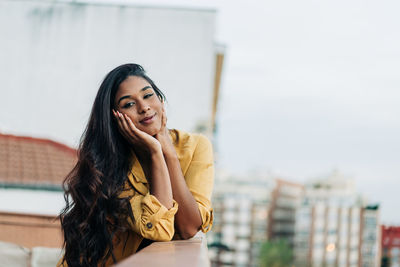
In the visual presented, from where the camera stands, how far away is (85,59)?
488cm

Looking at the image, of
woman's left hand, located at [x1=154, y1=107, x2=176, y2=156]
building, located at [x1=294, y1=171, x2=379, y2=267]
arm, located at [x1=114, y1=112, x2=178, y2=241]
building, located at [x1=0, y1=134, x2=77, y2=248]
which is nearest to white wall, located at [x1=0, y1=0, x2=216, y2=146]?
building, located at [x1=0, y1=134, x2=77, y2=248]

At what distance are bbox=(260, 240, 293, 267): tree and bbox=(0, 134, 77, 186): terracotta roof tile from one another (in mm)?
72387

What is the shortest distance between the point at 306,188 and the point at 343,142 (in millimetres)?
9808

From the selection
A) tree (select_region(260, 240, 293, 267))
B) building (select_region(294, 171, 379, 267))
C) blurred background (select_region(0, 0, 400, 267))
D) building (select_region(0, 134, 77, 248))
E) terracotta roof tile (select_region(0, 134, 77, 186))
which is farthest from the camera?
building (select_region(294, 171, 379, 267))

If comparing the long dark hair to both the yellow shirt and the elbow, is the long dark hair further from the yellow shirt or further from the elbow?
Answer: the elbow

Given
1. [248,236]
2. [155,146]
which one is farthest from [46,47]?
[248,236]

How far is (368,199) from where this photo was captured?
73.2 m

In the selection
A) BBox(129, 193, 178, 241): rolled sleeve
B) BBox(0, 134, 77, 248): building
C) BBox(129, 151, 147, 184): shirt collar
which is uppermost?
BBox(129, 151, 147, 184): shirt collar

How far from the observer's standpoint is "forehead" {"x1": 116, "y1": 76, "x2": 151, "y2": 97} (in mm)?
1744

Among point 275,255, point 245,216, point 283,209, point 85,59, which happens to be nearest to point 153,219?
point 85,59

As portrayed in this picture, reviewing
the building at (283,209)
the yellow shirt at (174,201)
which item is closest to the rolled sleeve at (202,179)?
the yellow shirt at (174,201)

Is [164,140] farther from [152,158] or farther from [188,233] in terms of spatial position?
[188,233]

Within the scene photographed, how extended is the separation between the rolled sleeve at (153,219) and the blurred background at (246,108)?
1330 millimetres

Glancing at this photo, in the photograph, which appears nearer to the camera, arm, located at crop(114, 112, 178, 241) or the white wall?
arm, located at crop(114, 112, 178, 241)
